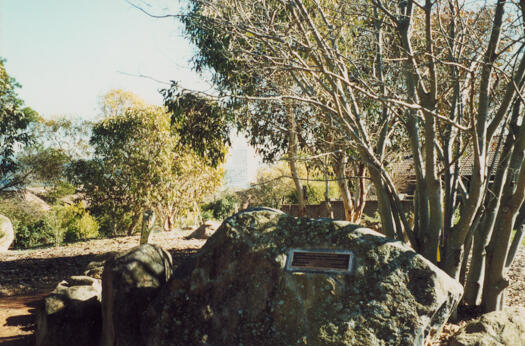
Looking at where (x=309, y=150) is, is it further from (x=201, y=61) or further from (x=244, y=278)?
(x=244, y=278)

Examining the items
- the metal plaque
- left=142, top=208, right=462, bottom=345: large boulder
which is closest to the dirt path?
left=142, top=208, right=462, bottom=345: large boulder

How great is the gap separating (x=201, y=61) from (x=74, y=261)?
5480 millimetres

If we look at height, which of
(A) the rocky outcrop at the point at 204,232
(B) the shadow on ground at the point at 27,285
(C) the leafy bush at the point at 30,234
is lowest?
(C) the leafy bush at the point at 30,234

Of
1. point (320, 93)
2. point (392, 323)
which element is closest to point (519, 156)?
point (392, 323)

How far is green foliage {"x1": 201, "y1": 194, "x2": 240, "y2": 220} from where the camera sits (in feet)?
76.8

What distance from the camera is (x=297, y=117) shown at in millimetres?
10133

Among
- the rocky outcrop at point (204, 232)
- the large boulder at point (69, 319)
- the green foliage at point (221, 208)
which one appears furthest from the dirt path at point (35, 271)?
the green foliage at point (221, 208)

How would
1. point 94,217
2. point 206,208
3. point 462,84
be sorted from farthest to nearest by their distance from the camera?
1. point 206,208
2. point 94,217
3. point 462,84

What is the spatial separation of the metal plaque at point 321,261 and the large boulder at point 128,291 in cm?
145

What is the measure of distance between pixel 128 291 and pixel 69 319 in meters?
0.92

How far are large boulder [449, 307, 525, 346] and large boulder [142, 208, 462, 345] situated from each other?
1.46ft

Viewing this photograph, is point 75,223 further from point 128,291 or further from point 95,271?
point 128,291

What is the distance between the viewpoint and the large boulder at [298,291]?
3611mm

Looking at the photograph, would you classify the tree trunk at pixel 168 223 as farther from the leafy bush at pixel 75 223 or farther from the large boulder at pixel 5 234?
the large boulder at pixel 5 234
